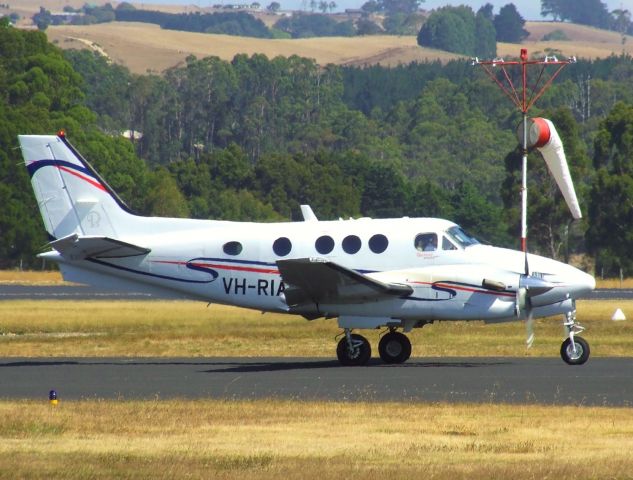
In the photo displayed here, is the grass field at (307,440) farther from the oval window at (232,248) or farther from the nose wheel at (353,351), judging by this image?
the oval window at (232,248)

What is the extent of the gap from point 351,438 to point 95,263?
38.6ft

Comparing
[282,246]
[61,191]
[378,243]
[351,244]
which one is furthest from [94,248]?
[378,243]

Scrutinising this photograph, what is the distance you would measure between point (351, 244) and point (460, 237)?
209 cm

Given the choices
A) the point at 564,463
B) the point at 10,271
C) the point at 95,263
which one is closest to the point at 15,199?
the point at 10,271

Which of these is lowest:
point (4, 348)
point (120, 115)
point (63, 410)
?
point (120, 115)

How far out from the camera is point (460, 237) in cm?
2612

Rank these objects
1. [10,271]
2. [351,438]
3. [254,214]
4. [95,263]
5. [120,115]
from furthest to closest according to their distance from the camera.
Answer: [120,115] → [254,214] → [10,271] → [95,263] → [351,438]

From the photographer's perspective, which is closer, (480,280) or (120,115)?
(480,280)

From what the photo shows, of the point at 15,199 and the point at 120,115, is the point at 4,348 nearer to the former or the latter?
the point at 15,199

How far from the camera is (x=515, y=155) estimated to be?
8069cm

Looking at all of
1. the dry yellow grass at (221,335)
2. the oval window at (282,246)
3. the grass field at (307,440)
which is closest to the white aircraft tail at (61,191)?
the oval window at (282,246)

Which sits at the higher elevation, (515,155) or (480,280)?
(480,280)

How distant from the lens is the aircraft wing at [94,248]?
87.6 feet

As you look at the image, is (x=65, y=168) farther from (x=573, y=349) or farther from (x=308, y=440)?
(x=308, y=440)
